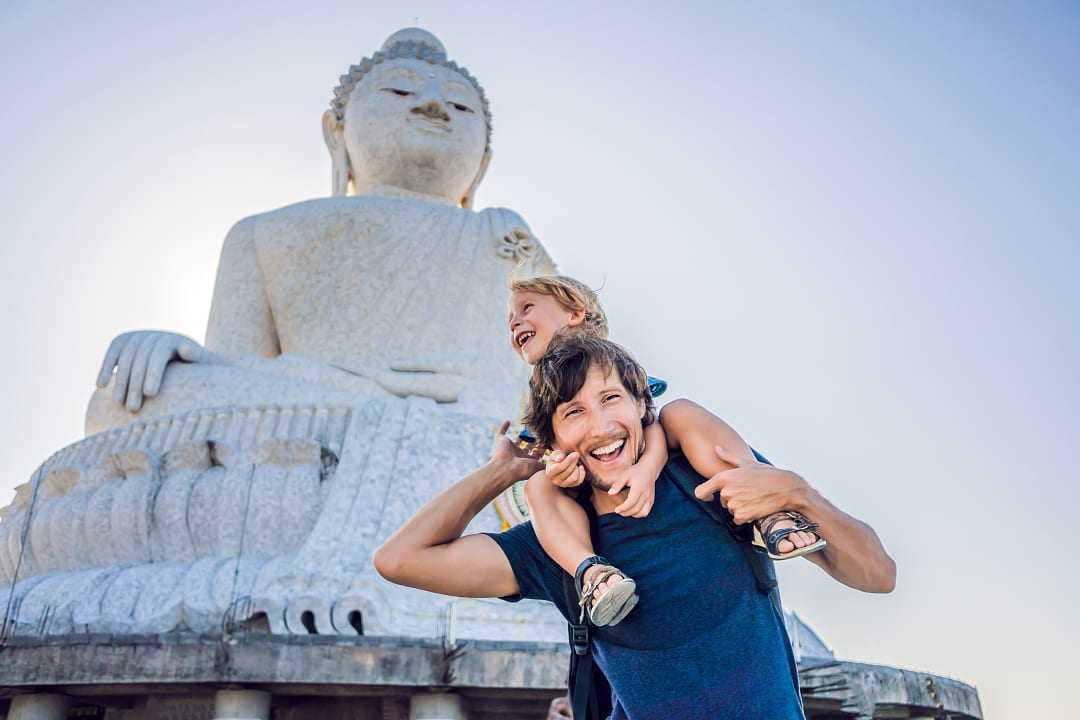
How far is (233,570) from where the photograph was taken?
5648 mm

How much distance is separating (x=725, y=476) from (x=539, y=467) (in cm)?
42

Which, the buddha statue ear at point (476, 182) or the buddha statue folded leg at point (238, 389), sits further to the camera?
the buddha statue ear at point (476, 182)

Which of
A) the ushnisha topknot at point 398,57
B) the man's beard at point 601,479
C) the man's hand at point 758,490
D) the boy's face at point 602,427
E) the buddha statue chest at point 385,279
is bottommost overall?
the man's hand at point 758,490

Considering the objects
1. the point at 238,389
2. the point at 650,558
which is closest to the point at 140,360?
the point at 238,389

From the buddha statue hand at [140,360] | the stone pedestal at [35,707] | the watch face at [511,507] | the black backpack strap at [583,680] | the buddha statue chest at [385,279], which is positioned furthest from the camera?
the buddha statue chest at [385,279]

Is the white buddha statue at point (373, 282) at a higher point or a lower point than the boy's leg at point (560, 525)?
higher

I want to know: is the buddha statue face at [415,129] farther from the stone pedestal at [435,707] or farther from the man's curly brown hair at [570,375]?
the man's curly brown hair at [570,375]

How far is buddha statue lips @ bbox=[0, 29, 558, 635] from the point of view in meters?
5.66

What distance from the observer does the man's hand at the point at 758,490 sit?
1.50 m

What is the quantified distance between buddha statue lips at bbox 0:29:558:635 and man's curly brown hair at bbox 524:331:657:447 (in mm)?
3560

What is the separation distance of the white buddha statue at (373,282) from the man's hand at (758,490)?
18.8 feet

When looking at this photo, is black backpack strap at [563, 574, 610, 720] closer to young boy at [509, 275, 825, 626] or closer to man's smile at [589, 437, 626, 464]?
young boy at [509, 275, 825, 626]

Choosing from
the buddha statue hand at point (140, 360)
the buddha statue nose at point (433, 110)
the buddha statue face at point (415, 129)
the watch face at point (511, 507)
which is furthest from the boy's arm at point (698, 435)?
the buddha statue nose at point (433, 110)

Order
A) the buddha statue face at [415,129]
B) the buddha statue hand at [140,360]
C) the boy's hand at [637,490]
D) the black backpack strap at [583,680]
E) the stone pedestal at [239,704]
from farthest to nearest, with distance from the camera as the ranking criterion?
the buddha statue face at [415,129]
the buddha statue hand at [140,360]
the stone pedestal at [239,704]
the black backpack strap at [583,680]
the boy's hand at [637,490]
